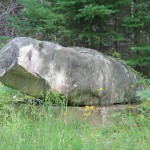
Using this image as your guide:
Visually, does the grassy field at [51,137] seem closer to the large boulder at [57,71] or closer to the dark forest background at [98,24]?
the large boulder at [57,71]

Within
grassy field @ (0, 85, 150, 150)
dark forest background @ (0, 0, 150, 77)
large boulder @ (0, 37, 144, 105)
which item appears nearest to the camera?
grassy field @ (0, 85, 150, 150)

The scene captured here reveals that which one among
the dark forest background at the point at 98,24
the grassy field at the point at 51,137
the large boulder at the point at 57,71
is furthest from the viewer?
the dark forest background at the point at 98,24

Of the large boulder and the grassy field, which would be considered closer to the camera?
the grassy field

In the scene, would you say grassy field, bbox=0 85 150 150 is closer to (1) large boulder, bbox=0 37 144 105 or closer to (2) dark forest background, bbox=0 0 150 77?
(1) large boulder, bbox=0 37 144 105

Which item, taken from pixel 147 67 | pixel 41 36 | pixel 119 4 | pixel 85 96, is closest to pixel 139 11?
pixel 119 4

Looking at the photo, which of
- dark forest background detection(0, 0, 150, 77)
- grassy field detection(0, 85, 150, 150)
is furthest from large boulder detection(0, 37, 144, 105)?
dark forest background detection(0, 0, 150, 77)

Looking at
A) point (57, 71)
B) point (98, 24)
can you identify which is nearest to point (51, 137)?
point (57, 71)

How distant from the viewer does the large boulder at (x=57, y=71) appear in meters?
5.09

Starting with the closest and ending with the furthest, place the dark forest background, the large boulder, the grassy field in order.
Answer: the grassy field, the large boulder, the dark forest background

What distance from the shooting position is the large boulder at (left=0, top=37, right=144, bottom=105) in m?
5.09

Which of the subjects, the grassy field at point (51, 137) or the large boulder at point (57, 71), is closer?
the grassy field at point (51, 137)

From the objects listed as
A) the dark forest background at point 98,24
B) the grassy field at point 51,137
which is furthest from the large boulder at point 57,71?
the dark forest background at point 98,24

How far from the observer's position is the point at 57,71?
5.28 metres

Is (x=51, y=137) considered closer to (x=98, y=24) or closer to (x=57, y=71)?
(x=57, y=71)
